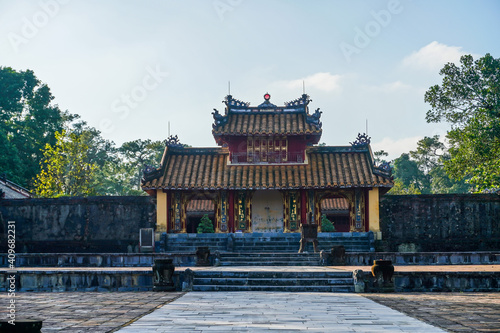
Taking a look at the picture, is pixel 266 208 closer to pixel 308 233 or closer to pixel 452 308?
pixel 308 233

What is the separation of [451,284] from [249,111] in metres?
15.9

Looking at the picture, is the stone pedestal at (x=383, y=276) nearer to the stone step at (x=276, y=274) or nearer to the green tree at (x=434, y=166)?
the stone step at (x=276, y=274)

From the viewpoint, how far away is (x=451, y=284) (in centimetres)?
1173

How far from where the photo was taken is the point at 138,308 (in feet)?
27.7

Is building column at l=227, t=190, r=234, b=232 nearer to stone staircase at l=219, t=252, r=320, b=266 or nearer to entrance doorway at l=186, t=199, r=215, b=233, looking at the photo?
stone staircase at l=219, t=252, r=320, b=266

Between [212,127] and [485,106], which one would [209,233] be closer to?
[212,127]

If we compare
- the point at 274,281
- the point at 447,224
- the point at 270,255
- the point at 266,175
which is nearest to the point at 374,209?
the point at 447,224

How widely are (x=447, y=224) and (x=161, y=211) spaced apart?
1301 centimetres

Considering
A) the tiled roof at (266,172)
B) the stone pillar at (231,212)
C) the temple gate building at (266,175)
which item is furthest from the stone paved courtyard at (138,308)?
the stone pillar at (231,212)

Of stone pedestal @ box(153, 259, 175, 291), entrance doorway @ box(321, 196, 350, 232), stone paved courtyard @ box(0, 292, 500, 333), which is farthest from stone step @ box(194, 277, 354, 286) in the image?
entrance doorway @ box(321, 196, 350, 232)

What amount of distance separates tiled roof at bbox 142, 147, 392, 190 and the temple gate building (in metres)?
0.04

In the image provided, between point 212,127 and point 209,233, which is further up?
point 212,127

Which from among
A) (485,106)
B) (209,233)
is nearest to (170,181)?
(209,233)

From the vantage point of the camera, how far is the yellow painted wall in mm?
23125
